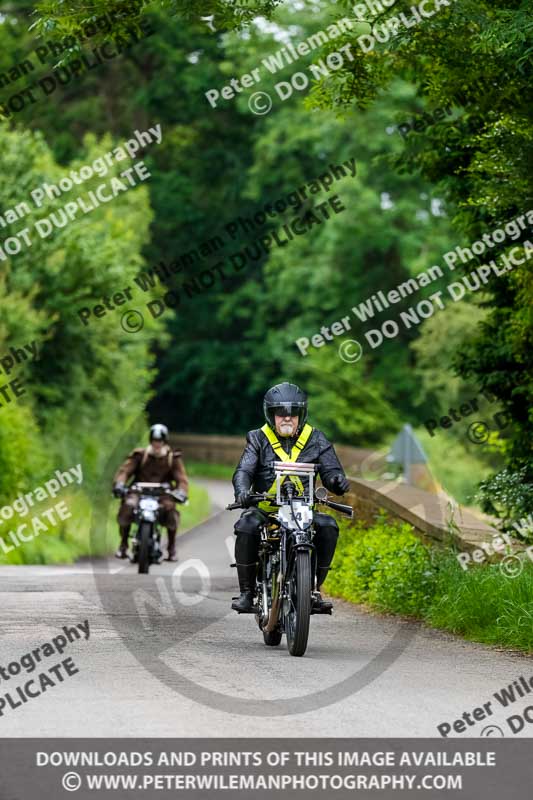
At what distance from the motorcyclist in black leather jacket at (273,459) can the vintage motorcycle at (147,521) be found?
767 centimetres

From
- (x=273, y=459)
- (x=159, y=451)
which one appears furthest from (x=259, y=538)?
(x=159, y=451)

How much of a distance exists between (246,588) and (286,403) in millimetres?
1404

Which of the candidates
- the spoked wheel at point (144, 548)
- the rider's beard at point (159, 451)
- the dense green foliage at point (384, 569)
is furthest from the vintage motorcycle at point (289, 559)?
the rider's beard at point (159, 451)

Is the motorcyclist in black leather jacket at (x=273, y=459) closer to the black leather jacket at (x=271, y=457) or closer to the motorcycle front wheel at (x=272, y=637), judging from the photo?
the black leather jacket at (x=271, y=457)

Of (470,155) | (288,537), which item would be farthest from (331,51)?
(288,537)

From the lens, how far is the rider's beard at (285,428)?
37.3 feet

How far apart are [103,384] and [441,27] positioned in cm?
2441

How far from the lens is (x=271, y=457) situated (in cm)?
1152

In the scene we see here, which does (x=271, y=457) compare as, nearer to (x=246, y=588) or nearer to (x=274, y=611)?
(x=246, y=588)

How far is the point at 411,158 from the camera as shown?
1795cm

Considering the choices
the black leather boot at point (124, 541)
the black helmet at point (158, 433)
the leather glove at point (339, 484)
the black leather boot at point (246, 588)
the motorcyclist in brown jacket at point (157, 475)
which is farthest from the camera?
the black leather boot at point (124, 541)

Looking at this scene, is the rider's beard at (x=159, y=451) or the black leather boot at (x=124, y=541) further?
the black leather boot at (x=124, y=541)

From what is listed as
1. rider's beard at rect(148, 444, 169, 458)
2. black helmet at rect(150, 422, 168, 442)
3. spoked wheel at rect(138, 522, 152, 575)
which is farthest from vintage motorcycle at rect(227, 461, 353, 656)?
rider's beard at rect(148, 444, 169, 458)
